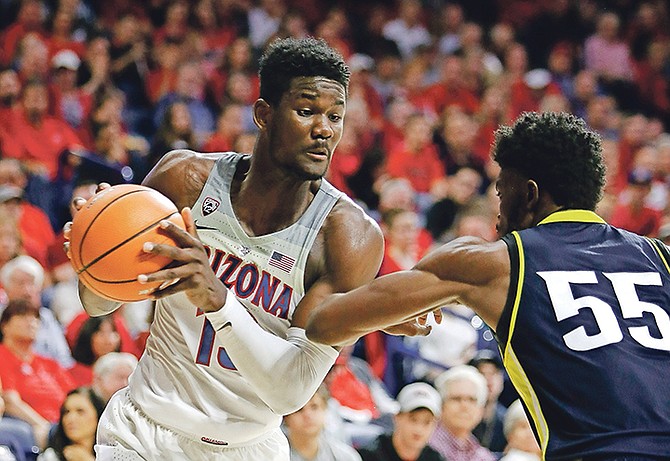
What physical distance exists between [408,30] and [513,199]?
397 inches

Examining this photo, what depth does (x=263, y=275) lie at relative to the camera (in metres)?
3.62

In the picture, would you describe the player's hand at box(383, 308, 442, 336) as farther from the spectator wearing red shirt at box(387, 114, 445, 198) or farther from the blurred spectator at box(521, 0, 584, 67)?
the blurred spectator at box(521, 0, 584, 67)

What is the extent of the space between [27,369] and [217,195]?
3266 mm

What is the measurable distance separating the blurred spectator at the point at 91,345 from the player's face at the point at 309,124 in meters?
3.39

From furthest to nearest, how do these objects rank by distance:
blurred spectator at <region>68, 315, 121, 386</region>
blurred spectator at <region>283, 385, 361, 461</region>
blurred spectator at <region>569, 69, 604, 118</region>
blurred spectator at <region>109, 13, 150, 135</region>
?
blurred spectator at <region>569, 69, 604, 118</region>, blurred spectator at <region>109, 13, 150, 135</region>, blurred spectator at <region>68, 315, 121, 386</region>, blurred spectator at <region>283, 385, 361, 461</region>

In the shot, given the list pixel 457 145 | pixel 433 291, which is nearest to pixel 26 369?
pixel 433 291

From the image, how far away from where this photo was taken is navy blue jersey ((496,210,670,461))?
2877mm

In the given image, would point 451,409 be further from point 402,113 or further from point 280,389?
point 402,113

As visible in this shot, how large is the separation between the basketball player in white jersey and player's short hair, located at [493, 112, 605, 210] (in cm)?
70

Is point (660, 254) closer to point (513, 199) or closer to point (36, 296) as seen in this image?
point (513, 199)

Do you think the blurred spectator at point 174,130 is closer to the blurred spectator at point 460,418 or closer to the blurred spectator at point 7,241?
the blurred spectator at point 7,241

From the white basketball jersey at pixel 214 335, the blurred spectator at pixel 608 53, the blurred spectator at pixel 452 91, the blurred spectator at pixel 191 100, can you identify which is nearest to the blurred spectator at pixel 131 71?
the blurred spectator at pixel 191 100

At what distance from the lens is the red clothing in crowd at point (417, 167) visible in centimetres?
1035

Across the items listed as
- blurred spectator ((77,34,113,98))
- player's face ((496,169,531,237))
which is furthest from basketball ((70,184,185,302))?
blurred spectator ((77,34,113,98))
